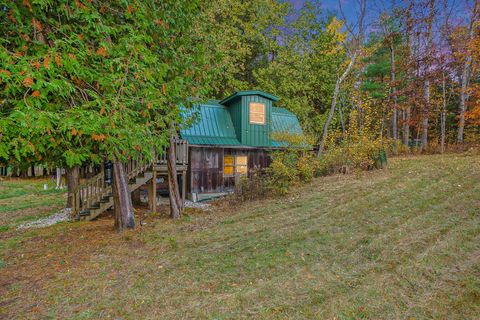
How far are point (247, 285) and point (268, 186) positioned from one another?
6.38 m

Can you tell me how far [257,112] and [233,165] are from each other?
323 centimetres

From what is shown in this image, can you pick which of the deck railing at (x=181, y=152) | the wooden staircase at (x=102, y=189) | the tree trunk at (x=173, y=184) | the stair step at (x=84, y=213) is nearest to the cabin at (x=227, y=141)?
the deck railing at (x=181, y=152)

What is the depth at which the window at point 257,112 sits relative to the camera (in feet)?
45.9

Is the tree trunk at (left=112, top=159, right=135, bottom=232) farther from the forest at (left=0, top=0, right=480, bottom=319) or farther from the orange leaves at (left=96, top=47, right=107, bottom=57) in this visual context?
the orange leaves at (left=96, top=47, right=107, bottom=57)

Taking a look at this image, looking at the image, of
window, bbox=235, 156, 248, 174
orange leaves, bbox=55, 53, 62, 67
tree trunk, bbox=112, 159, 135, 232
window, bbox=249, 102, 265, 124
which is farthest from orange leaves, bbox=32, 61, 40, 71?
window, bbox=249, 102, 265, 124

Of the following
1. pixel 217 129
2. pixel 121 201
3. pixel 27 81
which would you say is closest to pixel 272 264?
pixel 27 81

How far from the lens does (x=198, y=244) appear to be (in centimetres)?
594

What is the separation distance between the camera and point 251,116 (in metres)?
14.0

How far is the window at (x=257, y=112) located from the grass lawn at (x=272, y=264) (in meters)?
6.92

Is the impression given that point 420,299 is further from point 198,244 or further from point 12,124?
point 12,124

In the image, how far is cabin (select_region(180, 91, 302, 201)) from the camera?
41.9 feet

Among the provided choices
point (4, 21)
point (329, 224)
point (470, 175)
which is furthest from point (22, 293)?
point (470, 175)

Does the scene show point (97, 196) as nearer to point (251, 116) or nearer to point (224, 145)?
point (224, 145)

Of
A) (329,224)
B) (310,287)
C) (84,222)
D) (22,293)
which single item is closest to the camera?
(310,287)
